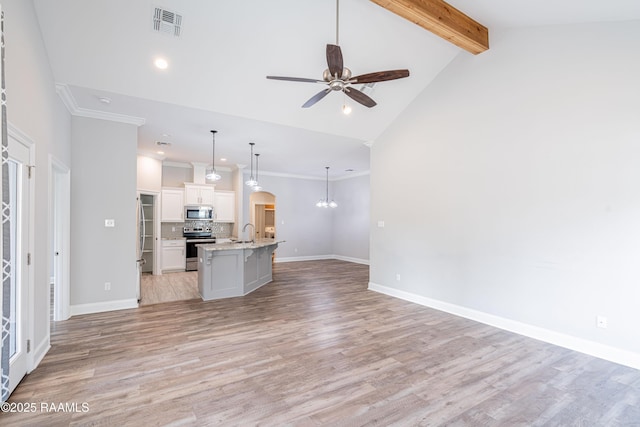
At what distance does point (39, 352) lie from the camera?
291 cm

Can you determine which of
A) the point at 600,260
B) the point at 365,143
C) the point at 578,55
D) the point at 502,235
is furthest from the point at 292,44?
the point at 600,260

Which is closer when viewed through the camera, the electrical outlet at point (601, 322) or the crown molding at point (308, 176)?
the electrical outlet at point (601, 322)

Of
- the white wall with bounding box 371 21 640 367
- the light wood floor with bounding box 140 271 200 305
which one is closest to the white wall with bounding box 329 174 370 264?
the white wall with bounding box 371 21 640 367

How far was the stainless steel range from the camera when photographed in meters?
7.86

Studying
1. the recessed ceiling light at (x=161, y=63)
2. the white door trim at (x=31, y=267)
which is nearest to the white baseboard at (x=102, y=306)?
the white door trim at (x=31, y=267)

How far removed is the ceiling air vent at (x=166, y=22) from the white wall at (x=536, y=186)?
145 inches

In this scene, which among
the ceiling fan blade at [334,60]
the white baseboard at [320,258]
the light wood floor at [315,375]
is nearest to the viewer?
the light wood floor at [315,375]

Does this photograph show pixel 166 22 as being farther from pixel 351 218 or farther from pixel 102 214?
pixel 351 218

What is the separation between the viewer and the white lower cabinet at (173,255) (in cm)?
760

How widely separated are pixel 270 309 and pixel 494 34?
5.06 metres

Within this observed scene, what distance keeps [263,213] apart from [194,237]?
3.72m

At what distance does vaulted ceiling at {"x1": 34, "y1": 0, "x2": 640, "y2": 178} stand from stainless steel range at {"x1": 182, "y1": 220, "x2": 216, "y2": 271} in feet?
11.5

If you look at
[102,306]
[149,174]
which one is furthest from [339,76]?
[149,174]

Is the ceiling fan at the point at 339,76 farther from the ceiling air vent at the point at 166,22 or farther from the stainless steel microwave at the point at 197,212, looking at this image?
the stainless steel microwave at the point at 197,212
